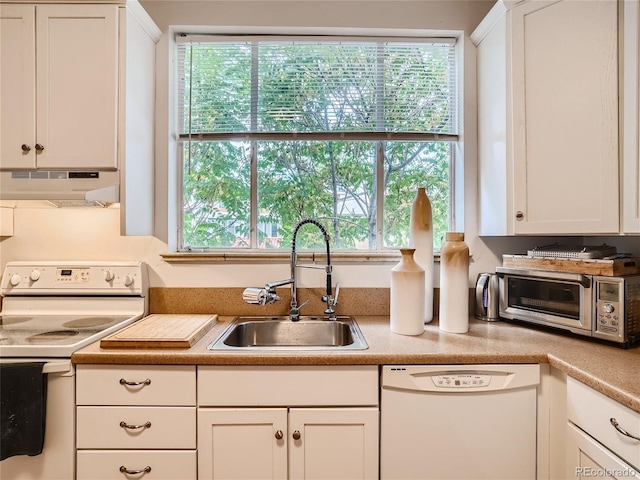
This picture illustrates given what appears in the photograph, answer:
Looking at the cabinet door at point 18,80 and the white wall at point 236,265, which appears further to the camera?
the white wall at point 236,265

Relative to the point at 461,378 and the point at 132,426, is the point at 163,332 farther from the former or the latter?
the point at 461,378

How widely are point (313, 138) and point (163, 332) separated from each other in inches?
50.5

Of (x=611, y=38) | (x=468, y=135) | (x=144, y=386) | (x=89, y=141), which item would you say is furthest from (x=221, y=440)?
(x=611, y=38)

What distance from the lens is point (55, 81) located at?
1.47 m

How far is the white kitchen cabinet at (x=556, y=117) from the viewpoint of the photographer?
1.32 metres

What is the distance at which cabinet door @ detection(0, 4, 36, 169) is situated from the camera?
57.7 inches

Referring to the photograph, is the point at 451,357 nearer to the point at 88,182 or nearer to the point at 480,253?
the point at 480,253

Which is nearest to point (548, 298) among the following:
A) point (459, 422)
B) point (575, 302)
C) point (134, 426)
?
point (575, 302)

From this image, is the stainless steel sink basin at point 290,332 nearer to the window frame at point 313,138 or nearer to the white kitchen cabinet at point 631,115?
the window frame at point 313,138

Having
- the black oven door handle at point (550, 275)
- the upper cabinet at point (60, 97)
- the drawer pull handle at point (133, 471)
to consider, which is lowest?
the drawer pull handle at point (133, 471)

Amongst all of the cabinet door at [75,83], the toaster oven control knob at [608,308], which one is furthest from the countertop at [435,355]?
the cabinet door at [75,83]

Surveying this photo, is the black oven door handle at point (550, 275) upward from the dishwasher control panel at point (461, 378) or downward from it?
upward

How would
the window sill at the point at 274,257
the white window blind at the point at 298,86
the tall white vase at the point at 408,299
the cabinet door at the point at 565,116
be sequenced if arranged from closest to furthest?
the cabinet door at the point at 565,116 → the tall white vase at the point at 408,299 → the window sill at the point at 274,257 → the white window blind at the point at 298,86

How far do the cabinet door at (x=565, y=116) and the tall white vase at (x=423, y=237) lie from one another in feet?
1.27
